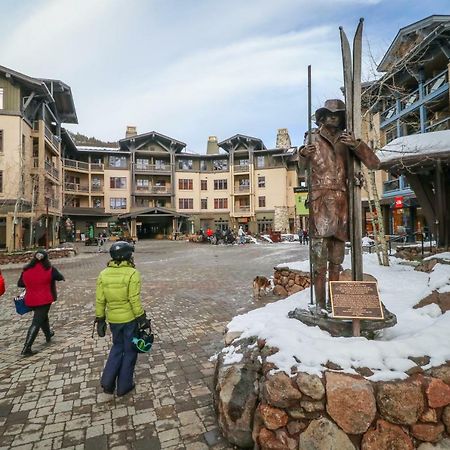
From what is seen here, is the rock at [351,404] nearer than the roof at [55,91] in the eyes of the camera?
Yes

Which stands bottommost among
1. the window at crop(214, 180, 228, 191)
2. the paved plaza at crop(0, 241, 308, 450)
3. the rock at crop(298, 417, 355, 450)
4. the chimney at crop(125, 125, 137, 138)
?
the paved plaza at crop(0, 241, 308, 450)

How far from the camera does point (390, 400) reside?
7.69 ft

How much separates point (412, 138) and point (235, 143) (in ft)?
112

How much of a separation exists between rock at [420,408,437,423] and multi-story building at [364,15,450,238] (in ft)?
40.1

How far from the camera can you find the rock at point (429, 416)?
2.36 metres

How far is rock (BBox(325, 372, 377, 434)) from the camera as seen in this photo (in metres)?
2.35

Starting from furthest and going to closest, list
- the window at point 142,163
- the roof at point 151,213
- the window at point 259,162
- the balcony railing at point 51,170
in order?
1. the window at point 259,162
2. the window at point 142,163
3. the roof at point 151,213
4. the balcony railing at point 51,170

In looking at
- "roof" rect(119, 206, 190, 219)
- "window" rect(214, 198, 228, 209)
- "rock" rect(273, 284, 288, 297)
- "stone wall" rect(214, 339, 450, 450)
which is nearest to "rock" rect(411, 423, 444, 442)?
"stone wall" rect(214, 339, 450, 450)

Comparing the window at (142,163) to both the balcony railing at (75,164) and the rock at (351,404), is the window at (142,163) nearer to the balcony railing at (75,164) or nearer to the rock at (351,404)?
the balcony railing at (75,164)

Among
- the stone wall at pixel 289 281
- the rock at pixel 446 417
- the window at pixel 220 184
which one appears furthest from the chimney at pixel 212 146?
the rock at pixel 446 417

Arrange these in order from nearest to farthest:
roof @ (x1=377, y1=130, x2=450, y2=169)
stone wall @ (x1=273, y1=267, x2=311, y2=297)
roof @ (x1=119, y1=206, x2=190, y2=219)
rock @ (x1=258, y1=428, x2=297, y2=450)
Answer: rock @ (x1=258, y1=428, x2=297, y2=450), roof @ (x1=377, y1=130, x2=450, y2=169), stone wall @ (x1=273, y1=267, x2=311, y2=297), roof @ (x1=119, y1=206, x2=190, y2=219)

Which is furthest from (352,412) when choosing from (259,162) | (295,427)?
(259,162)

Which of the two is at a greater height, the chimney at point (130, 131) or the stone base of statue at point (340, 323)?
the chimney at point (130, 131)

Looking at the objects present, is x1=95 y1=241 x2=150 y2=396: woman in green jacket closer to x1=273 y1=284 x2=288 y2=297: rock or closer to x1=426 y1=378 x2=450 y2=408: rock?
x1=426 y1=378 x2=450 y2=408: rock
